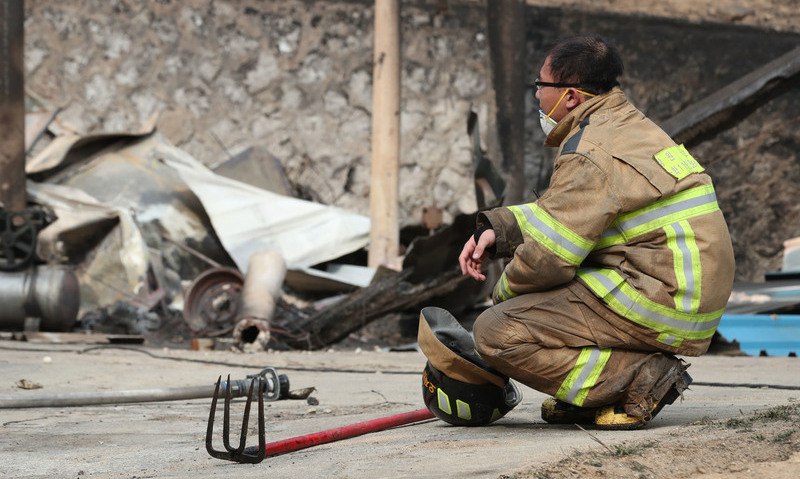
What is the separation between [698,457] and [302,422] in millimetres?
1748

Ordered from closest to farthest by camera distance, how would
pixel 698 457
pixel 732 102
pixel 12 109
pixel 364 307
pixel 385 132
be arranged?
pixel 698 457, pixel 364 307, pixel 732 102, pixel 385 132, pixel 12 109

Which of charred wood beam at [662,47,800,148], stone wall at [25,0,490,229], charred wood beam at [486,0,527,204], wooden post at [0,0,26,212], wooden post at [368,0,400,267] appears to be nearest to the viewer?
charred wood beam at [662,47,800,148]

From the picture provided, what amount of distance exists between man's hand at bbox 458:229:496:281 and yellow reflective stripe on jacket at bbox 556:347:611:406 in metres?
0.38

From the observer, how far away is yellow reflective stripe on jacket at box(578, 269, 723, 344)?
10.5ft

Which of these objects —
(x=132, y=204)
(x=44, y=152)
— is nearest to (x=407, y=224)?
(x=132, y=204)

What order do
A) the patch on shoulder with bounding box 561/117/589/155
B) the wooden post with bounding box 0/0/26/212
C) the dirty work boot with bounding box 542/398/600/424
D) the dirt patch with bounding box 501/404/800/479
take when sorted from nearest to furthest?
the dirt patch with bounding box 501/404/800/479, the patch on shoulder with bounding box 561/117/589/155, the dirty work boot with bounding box 542/398/600/424, the wooden post with bounding box 0/0/26/212

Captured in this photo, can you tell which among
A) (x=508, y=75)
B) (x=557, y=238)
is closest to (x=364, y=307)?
(x=508, y=75)

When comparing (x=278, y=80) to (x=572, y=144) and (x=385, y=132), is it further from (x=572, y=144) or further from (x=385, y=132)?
(x=572, y=144)

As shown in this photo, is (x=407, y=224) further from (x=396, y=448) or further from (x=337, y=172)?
(x=396, y=448)

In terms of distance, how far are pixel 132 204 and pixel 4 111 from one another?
1404 mm

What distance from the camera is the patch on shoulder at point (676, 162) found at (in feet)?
10.5

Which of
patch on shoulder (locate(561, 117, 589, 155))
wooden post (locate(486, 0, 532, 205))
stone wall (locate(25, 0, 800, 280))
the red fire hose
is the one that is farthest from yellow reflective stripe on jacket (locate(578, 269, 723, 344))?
stone wall (locate(25, 0, 800, 280))

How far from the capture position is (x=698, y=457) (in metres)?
2.61

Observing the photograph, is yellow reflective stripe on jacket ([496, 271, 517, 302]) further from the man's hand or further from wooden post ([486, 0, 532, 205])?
wooden post ([486, 0, 532, 205])
